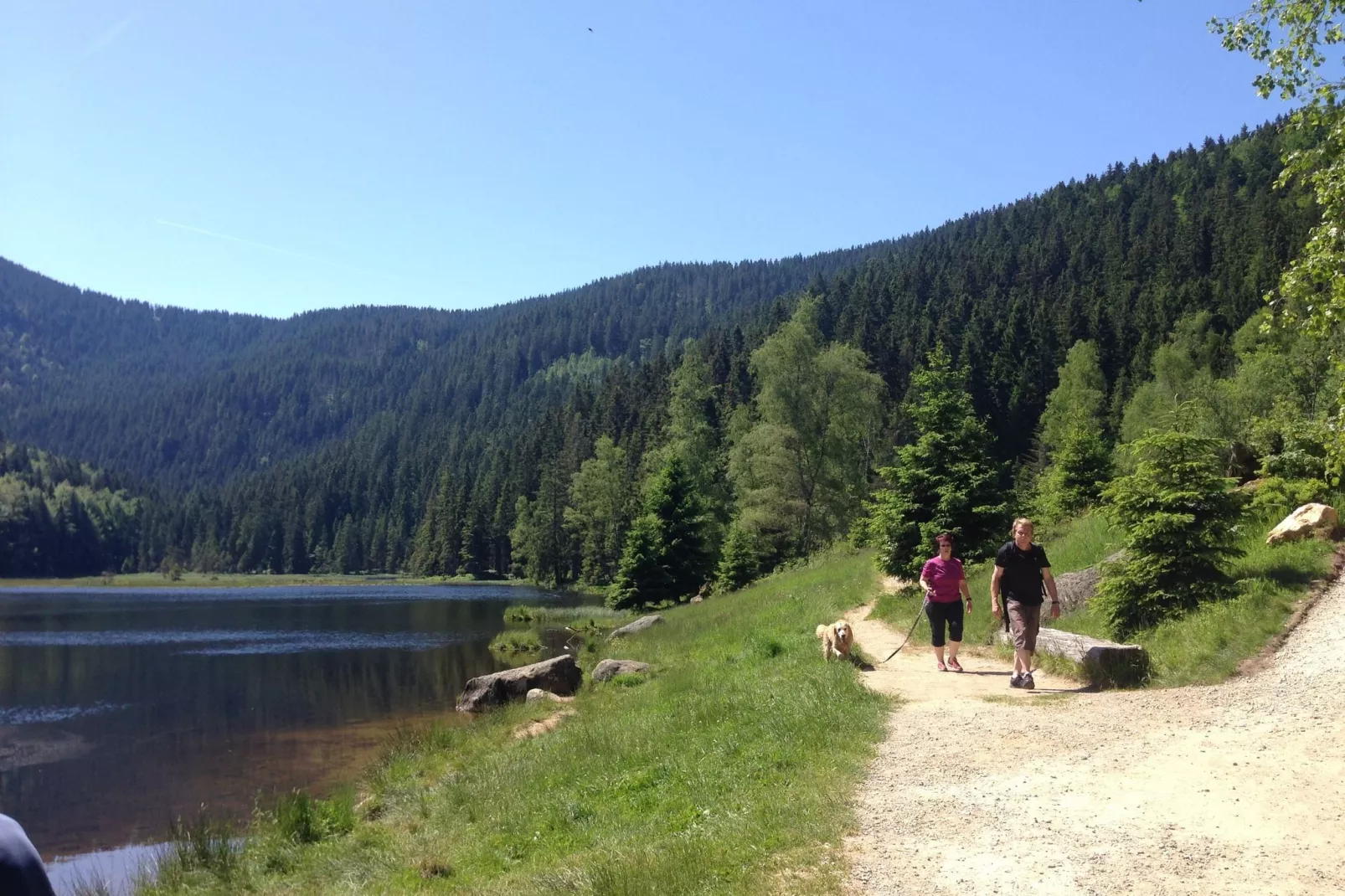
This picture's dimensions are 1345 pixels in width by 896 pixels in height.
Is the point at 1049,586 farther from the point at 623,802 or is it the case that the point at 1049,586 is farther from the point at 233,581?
the point at 233,581

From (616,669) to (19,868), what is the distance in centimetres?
2126

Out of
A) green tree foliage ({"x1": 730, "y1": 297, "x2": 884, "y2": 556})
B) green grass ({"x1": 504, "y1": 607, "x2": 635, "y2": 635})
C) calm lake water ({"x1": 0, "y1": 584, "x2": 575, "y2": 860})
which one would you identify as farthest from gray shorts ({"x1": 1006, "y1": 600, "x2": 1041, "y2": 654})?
green tree foliage ({"x1": 730, "y1": 297, "x2": 884, "y2": 556})

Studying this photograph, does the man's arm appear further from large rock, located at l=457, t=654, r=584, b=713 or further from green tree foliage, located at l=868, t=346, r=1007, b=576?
large rock, located at l=457, t=654, r=584, b=713

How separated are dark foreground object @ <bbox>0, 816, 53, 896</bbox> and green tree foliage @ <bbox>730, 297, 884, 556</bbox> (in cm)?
4494

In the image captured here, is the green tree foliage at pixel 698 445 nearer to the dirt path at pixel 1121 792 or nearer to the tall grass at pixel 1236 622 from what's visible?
the tall grass at pixel 1236 622

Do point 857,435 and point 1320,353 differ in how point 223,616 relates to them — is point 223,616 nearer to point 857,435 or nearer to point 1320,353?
point 857,435

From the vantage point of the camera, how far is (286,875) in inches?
449

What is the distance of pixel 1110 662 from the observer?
11688 mm

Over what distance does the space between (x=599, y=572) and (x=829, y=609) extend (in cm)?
5880

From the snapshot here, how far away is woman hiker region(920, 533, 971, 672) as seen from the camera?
46.5ft

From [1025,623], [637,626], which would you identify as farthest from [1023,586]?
[637,626]

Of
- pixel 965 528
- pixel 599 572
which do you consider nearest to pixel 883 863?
pixel 965 528

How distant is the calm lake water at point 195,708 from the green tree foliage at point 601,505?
22686 mm

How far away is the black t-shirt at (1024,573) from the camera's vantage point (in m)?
12.5
